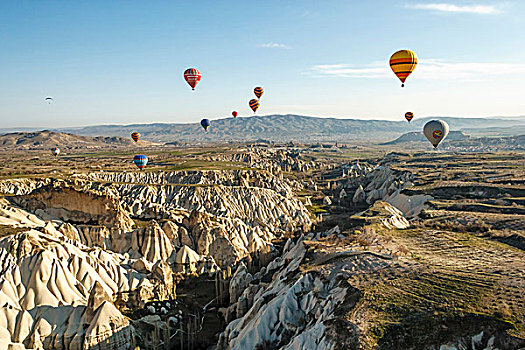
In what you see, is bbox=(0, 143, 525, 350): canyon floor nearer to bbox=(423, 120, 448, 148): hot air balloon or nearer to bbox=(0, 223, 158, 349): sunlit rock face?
bbox=(0, 223, 158, 349): sunlit rock face

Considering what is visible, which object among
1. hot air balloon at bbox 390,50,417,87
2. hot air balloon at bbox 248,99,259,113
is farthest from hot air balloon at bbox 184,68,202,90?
hot air balloon at bbox 390,50,417,87

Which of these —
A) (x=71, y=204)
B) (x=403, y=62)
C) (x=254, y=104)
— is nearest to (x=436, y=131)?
(x=403, y=62)

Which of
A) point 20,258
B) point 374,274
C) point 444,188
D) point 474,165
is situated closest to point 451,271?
point 374,274

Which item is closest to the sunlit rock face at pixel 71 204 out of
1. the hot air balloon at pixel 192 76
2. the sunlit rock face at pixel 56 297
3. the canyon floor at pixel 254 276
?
the canyon floor at pixel 254 276

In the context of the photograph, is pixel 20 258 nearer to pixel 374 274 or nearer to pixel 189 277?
pixel 189 277

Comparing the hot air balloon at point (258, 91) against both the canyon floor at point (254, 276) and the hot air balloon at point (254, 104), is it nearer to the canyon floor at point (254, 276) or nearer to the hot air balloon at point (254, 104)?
the hot air balloon at point (254, 104)

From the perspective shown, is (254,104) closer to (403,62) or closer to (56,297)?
(403,62)
